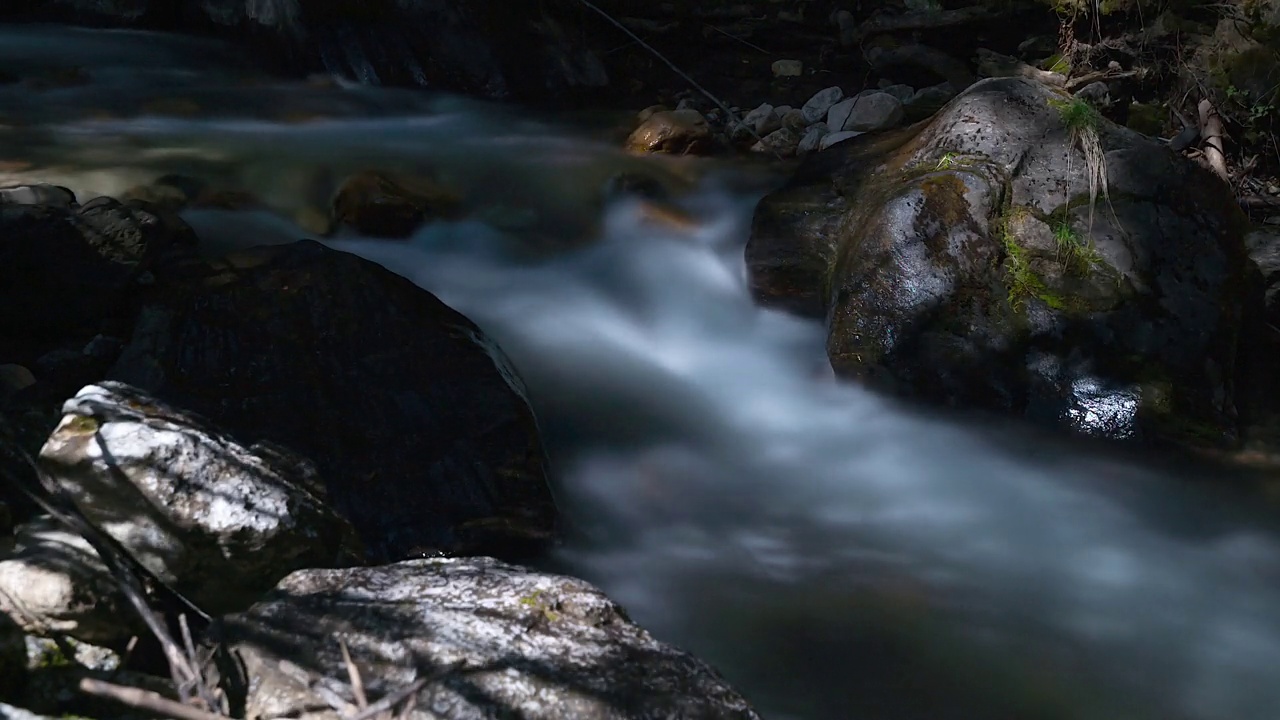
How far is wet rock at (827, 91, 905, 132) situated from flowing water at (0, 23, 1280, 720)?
3.56 ft

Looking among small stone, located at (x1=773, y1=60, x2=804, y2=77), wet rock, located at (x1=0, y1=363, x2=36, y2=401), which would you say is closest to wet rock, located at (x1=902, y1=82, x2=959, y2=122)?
small stone, located at (x1=773, y1=60, x2=804, y2=77)

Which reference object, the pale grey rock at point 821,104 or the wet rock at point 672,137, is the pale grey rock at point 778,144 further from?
the wet rock at point 672,137

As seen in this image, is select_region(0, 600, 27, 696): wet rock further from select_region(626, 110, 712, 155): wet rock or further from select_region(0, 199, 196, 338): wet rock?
select_region(626, 110, 712, 155): wet rock

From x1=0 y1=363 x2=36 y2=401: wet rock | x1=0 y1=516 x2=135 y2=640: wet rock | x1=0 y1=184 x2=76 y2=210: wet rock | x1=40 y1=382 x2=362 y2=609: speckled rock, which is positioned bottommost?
x1=0 y1=363 x2=36 y2=401: wet rock

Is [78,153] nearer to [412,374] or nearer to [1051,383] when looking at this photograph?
[412,374]

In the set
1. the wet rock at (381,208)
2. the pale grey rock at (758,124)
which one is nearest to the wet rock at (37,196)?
the wet rock at (381,208)

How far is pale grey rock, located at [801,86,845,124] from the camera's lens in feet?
26.0

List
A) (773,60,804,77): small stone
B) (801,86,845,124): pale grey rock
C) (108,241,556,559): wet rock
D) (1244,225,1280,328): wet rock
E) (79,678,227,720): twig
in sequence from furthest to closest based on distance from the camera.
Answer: (773,60,804,77): small stone < (801,86,845,124): pale grey rock < (1244,225,1280,328): wet rock < (108,241,556,559): wet rock < (79,678,227,720): twig

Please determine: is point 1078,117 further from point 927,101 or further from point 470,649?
point 470,649

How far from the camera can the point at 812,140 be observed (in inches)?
297

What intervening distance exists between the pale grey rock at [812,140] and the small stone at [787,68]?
1484mm

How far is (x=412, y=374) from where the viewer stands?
404 centimetres

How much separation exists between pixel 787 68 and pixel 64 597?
7.95m

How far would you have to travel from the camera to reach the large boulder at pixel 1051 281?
470 centimetres
